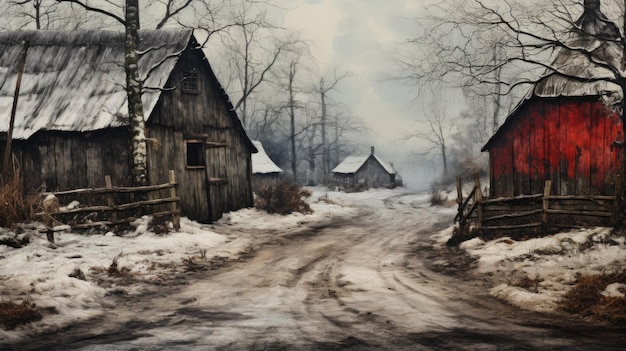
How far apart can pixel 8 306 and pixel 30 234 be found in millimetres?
4527

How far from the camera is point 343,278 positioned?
8648 millimetres

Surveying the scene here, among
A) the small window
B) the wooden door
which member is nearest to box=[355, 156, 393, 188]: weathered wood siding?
the wooden door

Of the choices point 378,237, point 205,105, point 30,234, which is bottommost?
point 378,237

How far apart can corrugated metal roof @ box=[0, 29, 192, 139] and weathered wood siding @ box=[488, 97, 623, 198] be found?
1106 cm

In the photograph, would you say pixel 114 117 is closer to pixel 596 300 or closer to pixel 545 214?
pixel 545 214

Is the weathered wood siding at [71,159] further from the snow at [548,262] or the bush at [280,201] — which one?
the snow at [548,262]

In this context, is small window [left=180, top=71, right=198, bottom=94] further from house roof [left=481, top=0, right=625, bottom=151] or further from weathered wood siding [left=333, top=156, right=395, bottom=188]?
weathered wood siding [left=333, top=156, right=395, bottom=188]

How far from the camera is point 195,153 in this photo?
1794 centimetres

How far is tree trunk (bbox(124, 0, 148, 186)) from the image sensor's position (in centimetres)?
1302

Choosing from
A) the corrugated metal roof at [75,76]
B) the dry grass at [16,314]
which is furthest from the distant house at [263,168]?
the dry grass at [16,314]

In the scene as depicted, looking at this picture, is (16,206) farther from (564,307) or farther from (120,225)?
(564,307)

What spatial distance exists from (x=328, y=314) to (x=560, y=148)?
401 inches

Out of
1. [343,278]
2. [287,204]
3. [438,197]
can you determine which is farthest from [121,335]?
[438,197]

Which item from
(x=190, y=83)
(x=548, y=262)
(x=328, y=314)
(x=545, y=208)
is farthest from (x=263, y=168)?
(x=328, y=314)
